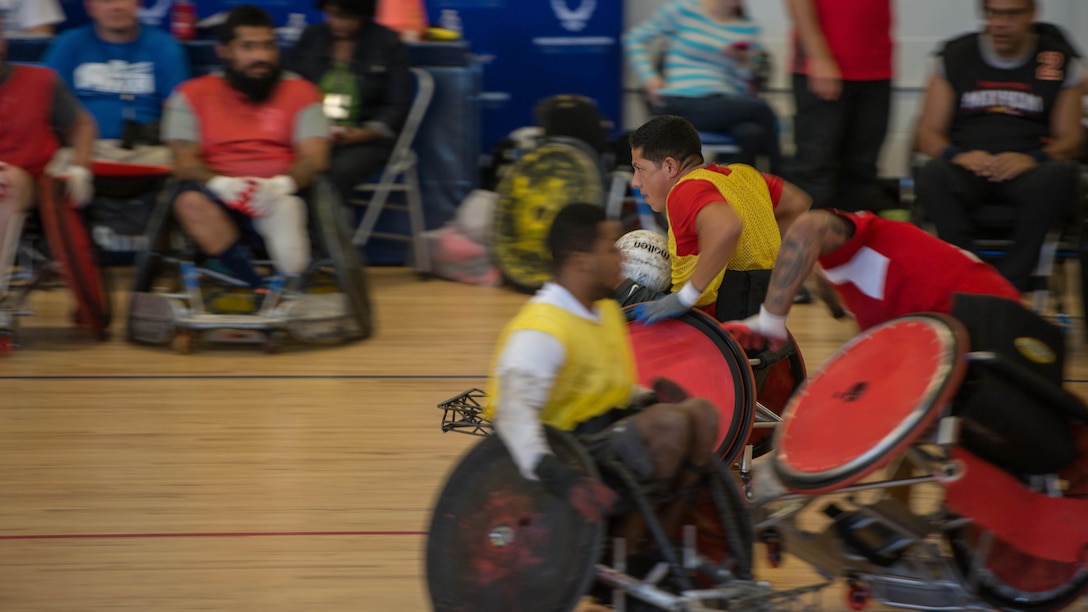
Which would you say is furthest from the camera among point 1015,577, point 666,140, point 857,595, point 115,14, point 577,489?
point 115,14

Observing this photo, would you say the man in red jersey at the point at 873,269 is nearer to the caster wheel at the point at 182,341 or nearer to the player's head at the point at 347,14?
the caster wheel at the point at 182,341

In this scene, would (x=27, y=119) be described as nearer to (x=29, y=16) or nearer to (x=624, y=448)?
(x=29, y=16)

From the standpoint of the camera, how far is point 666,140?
3859 mm

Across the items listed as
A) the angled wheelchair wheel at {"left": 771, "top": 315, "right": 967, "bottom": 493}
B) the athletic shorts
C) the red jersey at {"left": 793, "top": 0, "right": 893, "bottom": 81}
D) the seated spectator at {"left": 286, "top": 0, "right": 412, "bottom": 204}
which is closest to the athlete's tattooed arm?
the angled wheelchair wheel at {"left": 771, "top": 315, "right": 967, "bottom": 493}

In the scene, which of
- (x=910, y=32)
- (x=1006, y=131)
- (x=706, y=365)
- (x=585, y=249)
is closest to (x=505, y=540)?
(x=585, y=249)

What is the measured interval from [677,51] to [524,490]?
4.79 m

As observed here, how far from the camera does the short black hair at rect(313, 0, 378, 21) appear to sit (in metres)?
7.01

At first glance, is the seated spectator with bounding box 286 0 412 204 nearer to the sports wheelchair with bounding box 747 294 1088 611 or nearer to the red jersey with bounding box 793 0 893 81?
the red jersey with bounding box 793 0 893 81

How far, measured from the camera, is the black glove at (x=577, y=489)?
2.60m

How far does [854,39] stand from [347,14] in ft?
8.80

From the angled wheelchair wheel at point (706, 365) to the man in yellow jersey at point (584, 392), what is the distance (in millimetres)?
474

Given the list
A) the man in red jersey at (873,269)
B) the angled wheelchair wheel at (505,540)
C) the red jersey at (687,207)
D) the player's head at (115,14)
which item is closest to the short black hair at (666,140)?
the red jersey at (687,207)

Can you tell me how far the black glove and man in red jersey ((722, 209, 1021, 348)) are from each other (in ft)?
3.09

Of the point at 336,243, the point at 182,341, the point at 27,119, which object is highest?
the point at 27,119
